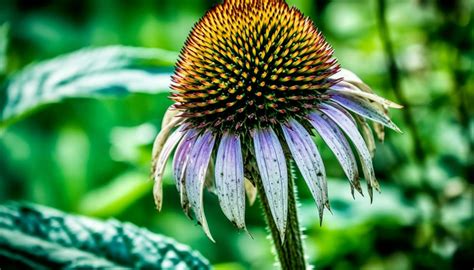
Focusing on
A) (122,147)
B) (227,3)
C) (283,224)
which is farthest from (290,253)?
(122,147)

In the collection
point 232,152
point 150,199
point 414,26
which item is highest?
point 414,26

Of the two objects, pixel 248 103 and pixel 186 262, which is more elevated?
pixel 248 103

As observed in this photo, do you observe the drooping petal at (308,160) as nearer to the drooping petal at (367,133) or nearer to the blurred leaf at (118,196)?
the drooping petal at (367,133)

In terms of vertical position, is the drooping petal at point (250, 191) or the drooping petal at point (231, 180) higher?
the drooping petal at point (250, 191)

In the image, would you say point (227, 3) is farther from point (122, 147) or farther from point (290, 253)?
point (122, 147)

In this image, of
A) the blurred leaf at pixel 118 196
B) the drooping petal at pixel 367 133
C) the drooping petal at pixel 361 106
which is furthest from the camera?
the blurred leaf at pixel 118 196

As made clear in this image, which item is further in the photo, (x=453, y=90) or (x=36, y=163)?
(x=36, y=163)

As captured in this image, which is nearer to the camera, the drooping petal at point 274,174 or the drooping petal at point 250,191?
the drooping petal at point 274,174

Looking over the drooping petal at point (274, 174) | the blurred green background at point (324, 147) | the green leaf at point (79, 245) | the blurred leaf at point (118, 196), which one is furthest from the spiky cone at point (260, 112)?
the blurred leaf at point (118, 196)
